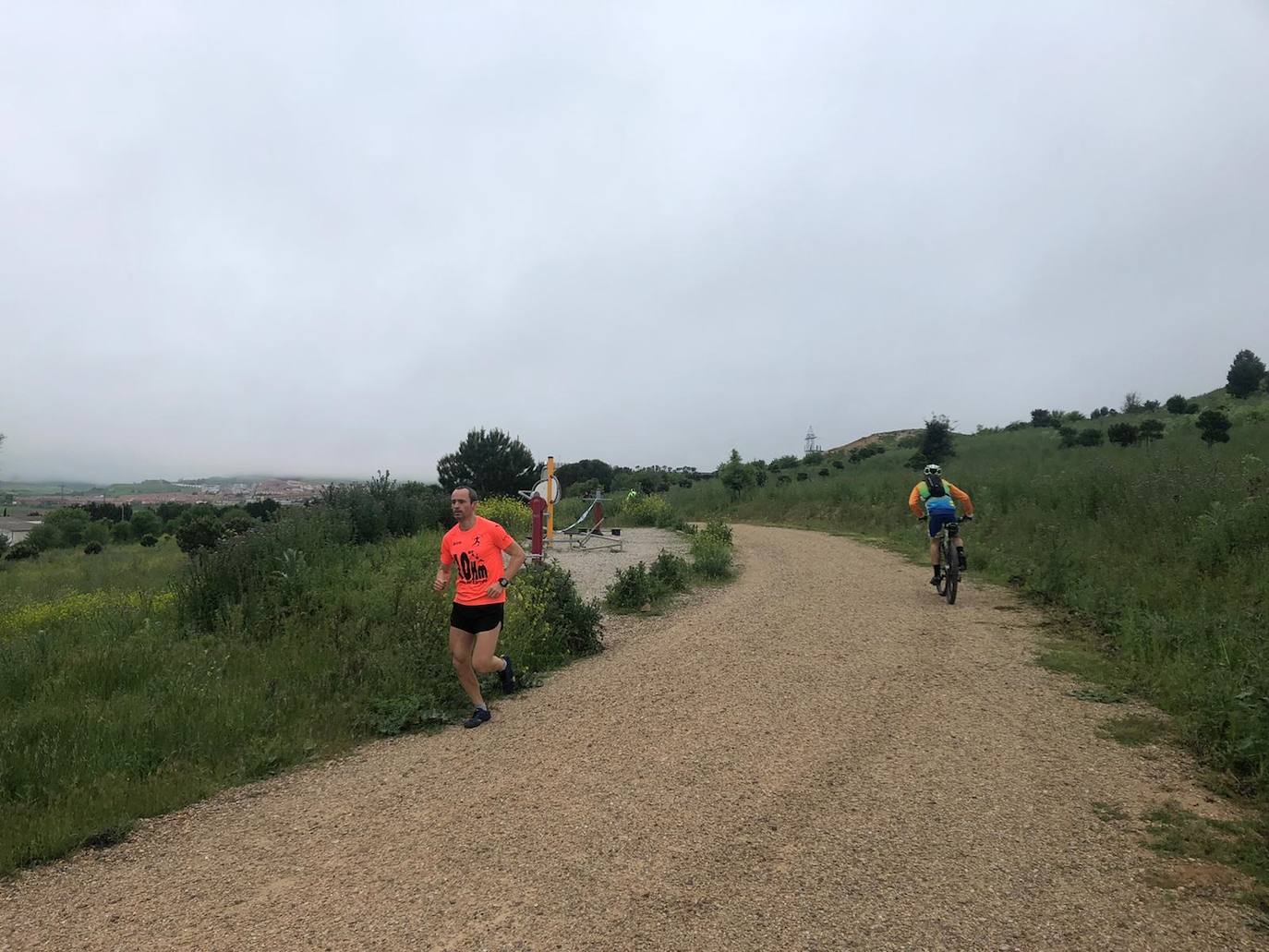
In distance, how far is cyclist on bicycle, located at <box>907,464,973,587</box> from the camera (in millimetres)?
9492

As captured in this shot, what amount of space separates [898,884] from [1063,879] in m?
0.68

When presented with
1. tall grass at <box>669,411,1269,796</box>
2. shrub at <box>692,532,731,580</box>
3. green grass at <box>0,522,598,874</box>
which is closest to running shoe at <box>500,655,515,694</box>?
green grass at <box>0,522,598,874</box>

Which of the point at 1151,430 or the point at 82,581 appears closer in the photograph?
the point at 82,581

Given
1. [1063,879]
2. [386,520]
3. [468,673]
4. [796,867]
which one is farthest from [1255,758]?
[386,520]

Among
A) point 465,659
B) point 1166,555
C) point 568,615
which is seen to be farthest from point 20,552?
point 1166,555

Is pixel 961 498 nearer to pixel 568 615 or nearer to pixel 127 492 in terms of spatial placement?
pixel 568 615

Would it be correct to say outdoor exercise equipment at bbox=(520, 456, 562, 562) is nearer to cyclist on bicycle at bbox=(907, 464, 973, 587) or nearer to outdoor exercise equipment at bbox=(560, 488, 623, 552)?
outdoor exercise equipment at bbox=(560, 488, 623, 552)

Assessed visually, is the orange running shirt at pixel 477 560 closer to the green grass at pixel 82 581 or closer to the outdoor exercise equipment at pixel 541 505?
the outdoor exercise equipment at pixel 541 505

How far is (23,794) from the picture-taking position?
4.21m

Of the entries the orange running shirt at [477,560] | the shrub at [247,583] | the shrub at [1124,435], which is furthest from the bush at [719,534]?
the shrub at [1124,435]

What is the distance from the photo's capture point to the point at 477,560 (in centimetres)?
555

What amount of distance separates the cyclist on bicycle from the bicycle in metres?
0.06

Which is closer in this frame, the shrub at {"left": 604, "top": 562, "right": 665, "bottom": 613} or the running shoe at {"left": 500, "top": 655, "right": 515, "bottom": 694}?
the running shoe at {"left": 500, "top": 655, "right": 515, "bottom": 694}

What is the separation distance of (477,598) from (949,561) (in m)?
6.30
